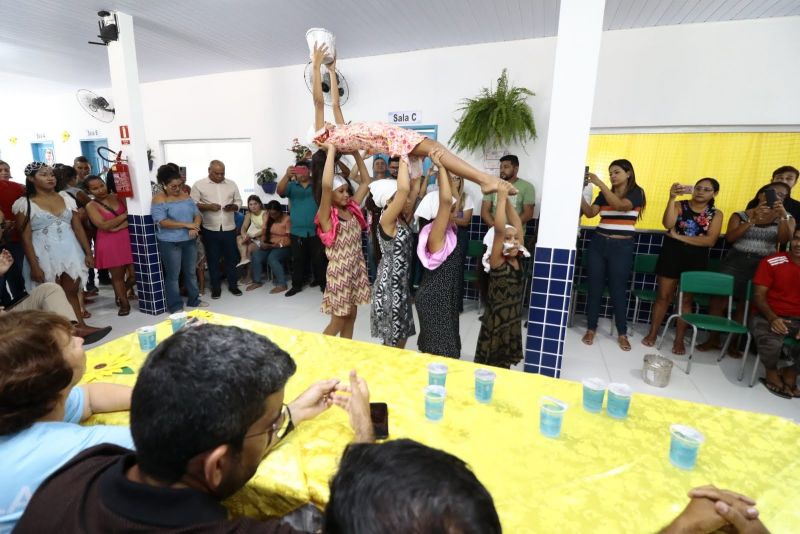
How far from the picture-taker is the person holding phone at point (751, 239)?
3346mm

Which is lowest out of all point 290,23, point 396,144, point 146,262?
point 146,262

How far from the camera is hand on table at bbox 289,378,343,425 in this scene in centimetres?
126

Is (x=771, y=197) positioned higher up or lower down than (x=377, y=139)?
lower down

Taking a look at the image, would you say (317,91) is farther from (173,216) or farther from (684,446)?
(173,216)

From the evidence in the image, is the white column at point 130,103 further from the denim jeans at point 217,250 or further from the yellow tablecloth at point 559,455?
the yellow tablecloth at point 559,455

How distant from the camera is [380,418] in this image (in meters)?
1.25

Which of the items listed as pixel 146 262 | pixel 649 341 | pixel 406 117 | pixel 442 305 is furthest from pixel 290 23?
pixel 649 341

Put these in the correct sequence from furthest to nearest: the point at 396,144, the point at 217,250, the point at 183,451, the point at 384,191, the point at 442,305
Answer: the point at 217,250 → the point at 384,191 → the point at 442,305 → the point at 396,144 → the point at 183,451

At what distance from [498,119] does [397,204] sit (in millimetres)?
2757

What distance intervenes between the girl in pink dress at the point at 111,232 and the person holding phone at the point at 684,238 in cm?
548

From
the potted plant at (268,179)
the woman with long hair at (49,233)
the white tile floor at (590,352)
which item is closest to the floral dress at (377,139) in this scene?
the white tile floor at (590,352)

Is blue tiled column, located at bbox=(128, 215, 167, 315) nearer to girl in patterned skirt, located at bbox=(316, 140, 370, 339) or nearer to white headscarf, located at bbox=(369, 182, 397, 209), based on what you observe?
girl in patterned skirt, located at bbox=(316, 140, 370, 339)

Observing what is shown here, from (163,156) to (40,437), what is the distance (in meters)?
7.22

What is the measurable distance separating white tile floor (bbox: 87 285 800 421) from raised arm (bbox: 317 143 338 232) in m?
1.60
